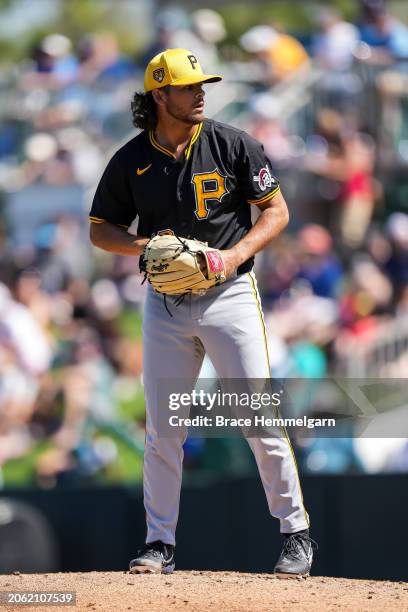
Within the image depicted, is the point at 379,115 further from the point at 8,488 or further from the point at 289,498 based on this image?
the point at 289,498

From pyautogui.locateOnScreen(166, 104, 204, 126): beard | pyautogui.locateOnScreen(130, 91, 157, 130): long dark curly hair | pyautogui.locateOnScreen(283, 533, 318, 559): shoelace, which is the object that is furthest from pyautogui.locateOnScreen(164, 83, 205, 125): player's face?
pyautogui.locateOnScreen(283, 533, 318, 559): shoelace

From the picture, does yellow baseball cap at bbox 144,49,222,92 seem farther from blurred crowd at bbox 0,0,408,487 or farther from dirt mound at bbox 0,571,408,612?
blurred crowd at bbox 0,0,408,487

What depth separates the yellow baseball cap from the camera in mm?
4773

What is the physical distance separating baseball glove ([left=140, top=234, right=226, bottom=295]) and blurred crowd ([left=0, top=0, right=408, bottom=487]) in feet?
12.7

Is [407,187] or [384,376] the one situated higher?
[407,187]

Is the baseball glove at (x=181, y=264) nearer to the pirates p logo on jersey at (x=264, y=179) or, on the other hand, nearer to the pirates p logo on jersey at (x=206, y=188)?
the pirates p logo on jersey at (x=206, y=188)

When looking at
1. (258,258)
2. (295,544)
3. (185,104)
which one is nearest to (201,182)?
(185,104)

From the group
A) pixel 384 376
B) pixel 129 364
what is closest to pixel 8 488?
pixel 129 364

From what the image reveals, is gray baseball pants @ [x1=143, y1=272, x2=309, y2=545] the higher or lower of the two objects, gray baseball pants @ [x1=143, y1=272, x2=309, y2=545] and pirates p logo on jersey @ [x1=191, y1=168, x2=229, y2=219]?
the lower

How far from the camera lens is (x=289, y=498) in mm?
4828

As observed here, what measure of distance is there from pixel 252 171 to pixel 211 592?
69.5 inches

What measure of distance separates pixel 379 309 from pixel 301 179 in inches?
75.6

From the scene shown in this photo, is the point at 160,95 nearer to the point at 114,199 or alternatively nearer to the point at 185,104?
the point at 185,104

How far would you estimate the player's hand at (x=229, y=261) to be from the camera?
4660mm
